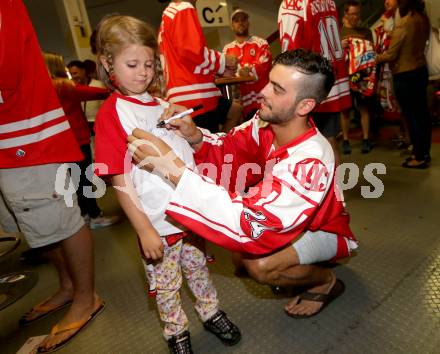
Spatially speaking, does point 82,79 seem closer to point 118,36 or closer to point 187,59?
point 187,59

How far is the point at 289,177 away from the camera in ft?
3.24

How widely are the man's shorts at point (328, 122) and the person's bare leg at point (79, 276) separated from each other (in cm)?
152

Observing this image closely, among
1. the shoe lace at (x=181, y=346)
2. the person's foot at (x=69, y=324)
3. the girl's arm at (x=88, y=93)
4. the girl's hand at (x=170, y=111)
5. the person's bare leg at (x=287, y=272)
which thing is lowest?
the person's foot at (x=69, y=324)

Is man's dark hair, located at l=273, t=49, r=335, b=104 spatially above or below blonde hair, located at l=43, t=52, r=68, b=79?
below

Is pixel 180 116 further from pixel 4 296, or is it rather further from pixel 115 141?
pixel 4 296

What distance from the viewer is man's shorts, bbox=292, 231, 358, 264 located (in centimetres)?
120

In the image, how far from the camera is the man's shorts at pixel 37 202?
3.90 ft

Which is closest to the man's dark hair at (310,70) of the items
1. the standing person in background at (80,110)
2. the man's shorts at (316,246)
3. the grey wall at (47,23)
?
the man's shorts at (316,246)

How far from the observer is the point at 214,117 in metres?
2.15

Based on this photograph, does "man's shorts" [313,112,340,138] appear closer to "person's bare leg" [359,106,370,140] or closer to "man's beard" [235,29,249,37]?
"person's bare leg" [359,106,370,140]

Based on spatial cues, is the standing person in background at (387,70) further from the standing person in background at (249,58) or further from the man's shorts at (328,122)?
the man's shorts at (328,122)

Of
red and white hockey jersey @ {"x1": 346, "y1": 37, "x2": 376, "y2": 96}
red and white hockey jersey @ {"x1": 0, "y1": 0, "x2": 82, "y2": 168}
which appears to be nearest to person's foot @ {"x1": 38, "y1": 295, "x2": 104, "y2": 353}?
red and white hockey jersey @ {"x1": 0, "y1": 0, "x2": 82, "y2": 168}

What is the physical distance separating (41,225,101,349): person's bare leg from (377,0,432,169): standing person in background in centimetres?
249

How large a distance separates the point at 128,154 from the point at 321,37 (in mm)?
1551
